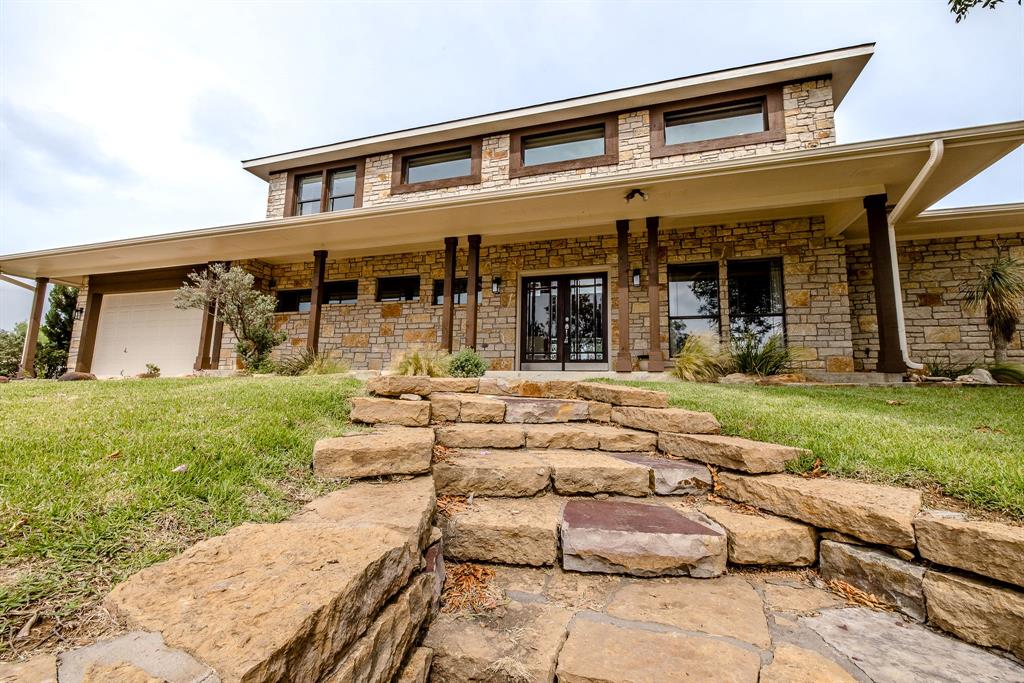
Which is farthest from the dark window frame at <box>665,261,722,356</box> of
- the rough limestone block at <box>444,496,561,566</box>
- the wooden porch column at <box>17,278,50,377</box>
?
the wooden porch column at <box>17,278,50,377</box>

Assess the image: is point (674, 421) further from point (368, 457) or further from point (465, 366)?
point (465, 366)

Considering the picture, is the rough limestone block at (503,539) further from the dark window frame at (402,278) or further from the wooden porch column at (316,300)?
the dark window frame at (402,278)

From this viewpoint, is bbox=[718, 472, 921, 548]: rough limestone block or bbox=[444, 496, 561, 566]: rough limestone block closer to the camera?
bbox=[718, 472, 921, 548]: rough limestone block

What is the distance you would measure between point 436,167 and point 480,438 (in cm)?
801

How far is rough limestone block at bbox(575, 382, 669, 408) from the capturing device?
3.27 m

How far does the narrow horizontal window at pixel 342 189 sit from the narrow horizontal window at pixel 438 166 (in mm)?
1403

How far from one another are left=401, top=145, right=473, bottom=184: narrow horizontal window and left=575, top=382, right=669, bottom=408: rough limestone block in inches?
262

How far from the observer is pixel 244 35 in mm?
5359

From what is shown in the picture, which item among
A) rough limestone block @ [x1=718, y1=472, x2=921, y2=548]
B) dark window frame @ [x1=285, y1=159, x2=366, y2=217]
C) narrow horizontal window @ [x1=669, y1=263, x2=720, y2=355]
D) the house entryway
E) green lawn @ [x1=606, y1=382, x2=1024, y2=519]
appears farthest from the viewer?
dark window frame @ [x1=285, y1=159, x2=366, y2=217]

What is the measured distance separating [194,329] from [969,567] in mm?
12502

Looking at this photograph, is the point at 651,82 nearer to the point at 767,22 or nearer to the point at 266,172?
the point at 767,22

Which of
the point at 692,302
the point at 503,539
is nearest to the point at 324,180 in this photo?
the point at 692,302

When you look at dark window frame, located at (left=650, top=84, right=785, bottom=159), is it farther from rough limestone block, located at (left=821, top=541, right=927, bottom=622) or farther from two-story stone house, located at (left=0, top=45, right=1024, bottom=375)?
rough limestone block, located at (left=821, top=541, right=927, bottom=622)

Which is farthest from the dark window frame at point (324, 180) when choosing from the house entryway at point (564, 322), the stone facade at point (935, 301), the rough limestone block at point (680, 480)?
the stone facade at point (935, 301)
